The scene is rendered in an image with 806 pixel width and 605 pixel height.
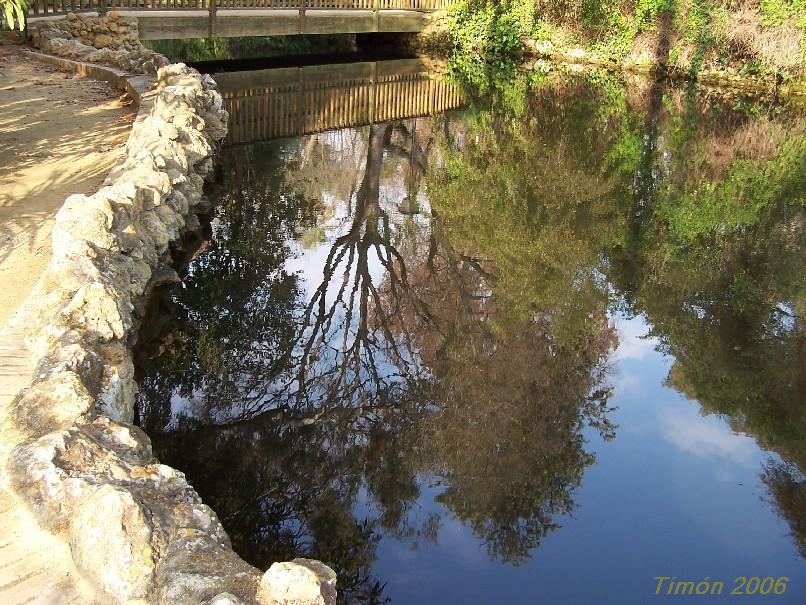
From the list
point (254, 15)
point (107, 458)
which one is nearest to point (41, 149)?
point (107, 458)

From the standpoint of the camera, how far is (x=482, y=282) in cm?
723

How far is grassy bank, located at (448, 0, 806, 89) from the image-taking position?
17938 millimetres

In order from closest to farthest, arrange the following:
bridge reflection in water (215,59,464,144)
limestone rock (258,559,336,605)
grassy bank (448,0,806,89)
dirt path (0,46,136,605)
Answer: limestone rock (258,559,336,605), dirt path (0,46,136,605), bridge reflection in water (215,59,464,144), grassy bank (448,0,806,89)

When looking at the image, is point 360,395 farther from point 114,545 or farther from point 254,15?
point 254,15

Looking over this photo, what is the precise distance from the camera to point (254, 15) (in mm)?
17375

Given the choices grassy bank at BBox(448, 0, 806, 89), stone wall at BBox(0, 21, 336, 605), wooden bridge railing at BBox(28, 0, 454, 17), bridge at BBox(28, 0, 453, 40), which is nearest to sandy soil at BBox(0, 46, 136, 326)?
stone wall at BBox(0, 21, 336, 605)

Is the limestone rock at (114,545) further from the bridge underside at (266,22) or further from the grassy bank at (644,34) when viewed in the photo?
the grassy bank at (644,34)

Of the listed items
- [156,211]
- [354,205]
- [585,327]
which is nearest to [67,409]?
[156,211]

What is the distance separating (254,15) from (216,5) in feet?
3.34

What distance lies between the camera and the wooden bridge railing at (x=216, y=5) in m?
13.6

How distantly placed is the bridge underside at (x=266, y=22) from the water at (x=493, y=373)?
562 centimetres

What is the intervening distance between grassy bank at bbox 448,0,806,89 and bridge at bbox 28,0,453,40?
149cm

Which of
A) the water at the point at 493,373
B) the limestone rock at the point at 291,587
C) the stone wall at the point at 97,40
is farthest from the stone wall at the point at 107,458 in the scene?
the stone wall at the point at 97,40

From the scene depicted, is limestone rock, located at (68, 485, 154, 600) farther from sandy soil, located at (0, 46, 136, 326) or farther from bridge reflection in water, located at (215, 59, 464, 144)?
bridge reflection in water, located at (215, 59, 464, 144)
